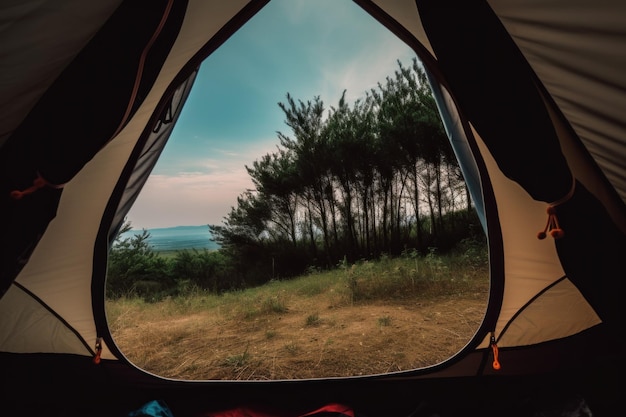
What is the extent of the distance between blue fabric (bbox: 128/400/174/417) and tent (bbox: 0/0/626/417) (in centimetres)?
8

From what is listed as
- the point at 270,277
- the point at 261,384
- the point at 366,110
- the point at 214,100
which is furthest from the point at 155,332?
the point at 214,100

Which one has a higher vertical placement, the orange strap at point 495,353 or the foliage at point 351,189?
the foliage at point 351,189

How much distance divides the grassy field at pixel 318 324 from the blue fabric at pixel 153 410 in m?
1.27

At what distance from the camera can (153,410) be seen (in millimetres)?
1120

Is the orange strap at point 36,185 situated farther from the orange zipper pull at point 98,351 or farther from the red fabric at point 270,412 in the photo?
the red fabric at point 270,412

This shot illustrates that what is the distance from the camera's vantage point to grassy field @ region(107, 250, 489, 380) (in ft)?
8.06

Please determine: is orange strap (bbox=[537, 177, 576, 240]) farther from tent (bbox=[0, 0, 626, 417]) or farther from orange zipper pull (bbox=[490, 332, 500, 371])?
orange zipper pull (bbox=[490, 332, 500, 371])

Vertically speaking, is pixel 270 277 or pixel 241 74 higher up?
pixel 241 74

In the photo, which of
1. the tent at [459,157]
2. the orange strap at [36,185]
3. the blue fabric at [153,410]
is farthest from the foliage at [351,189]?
the orange strap at [36,185]

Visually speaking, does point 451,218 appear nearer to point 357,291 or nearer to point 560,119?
point 357,291

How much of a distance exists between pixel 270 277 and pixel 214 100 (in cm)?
640

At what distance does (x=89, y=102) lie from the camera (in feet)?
2.19

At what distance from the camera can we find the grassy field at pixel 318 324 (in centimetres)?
246

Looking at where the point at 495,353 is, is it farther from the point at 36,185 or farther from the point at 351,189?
the point at 351,189
